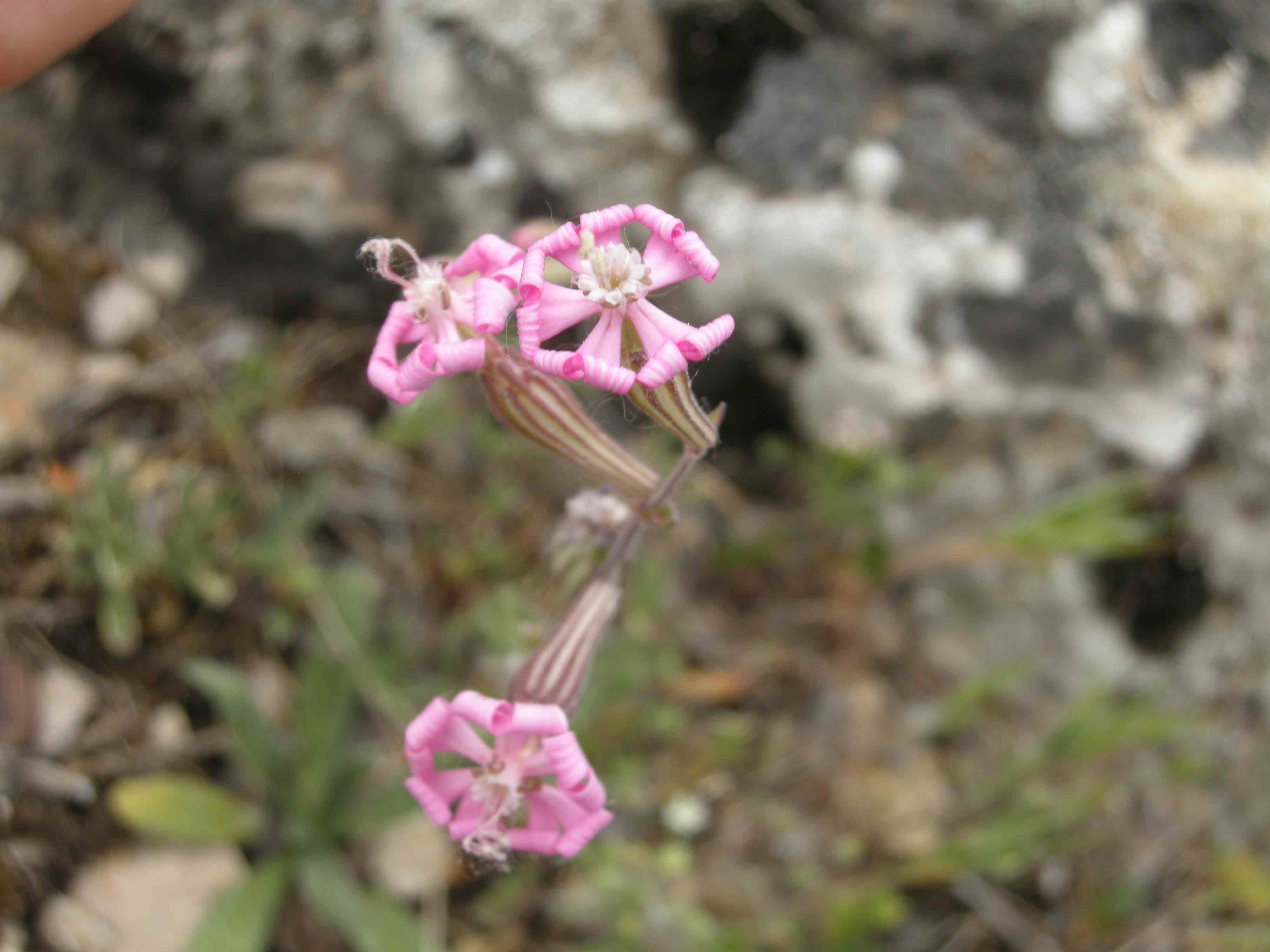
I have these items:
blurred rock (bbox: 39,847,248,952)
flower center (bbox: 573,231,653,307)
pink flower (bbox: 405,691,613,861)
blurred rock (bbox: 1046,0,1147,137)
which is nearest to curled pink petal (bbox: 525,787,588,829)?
pink flower (bbox: 405,691,613,861)

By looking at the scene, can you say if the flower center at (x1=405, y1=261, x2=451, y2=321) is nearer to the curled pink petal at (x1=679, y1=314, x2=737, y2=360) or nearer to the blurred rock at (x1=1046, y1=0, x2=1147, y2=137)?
the curled pink petal at (x1=679, y1=314, x2=737, y2=360)

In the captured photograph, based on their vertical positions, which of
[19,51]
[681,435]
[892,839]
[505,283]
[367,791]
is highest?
[19,51]

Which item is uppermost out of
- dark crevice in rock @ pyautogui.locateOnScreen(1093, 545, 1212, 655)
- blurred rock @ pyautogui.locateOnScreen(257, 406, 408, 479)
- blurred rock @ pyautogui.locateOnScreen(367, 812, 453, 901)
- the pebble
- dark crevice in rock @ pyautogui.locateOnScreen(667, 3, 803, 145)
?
dark crevice in rock @ pyautogui.locateOnScreen(667, 3, 803, 145)

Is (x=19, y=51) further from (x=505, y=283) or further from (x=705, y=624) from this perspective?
(x=705, y=624)

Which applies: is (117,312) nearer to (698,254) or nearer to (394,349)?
(394,349)

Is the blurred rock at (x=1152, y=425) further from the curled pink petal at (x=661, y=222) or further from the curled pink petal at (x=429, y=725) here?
the curled pink petal at (x=429, y=725)

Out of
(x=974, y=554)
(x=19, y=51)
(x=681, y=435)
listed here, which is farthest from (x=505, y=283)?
(x=974, y=554)

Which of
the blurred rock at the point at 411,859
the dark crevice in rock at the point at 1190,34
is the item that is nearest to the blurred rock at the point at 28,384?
the blurred rock at the point at 411,859
